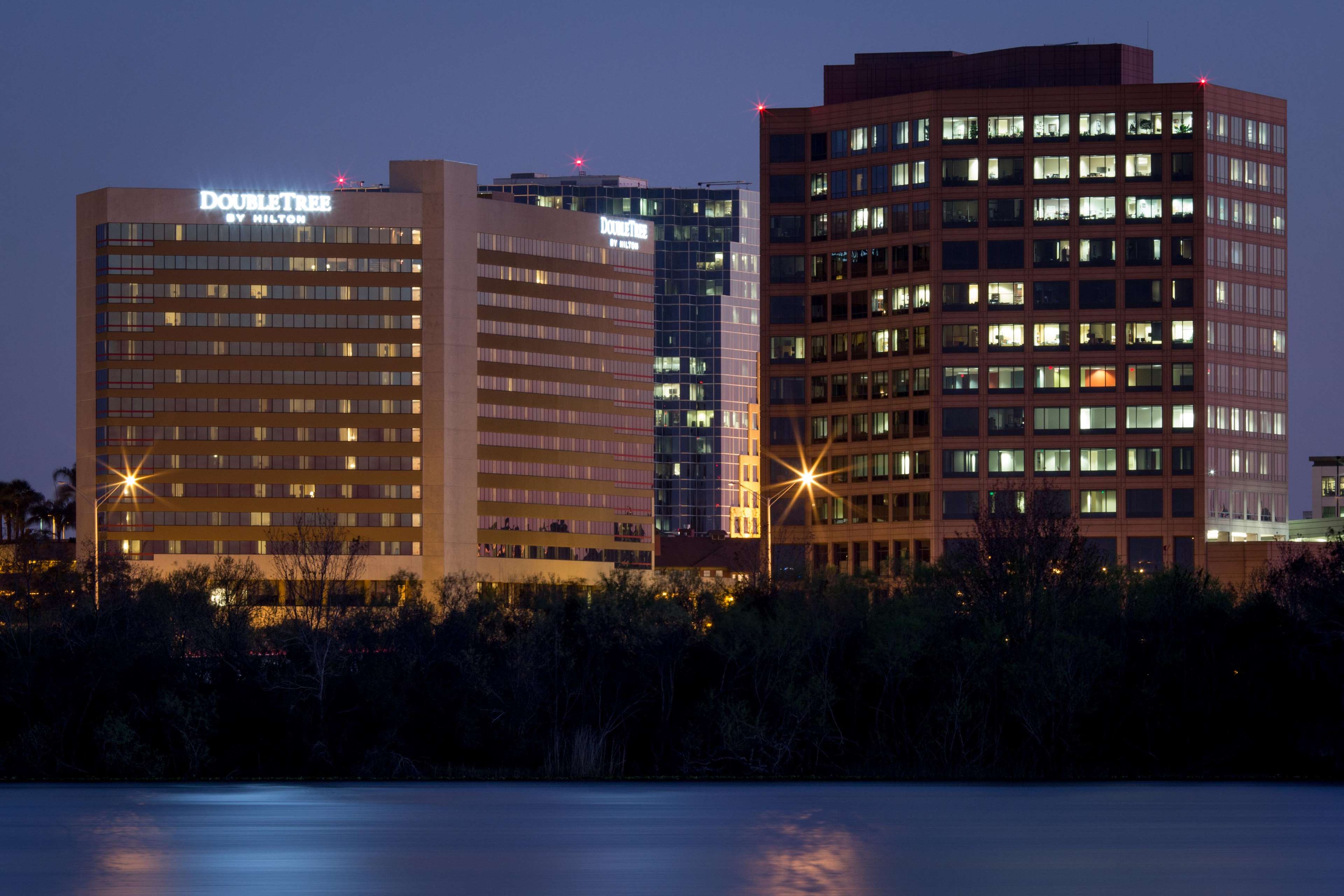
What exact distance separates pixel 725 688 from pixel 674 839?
2889 cm

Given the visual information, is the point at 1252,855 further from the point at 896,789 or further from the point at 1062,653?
the point at 1062,653

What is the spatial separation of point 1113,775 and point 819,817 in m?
23.3

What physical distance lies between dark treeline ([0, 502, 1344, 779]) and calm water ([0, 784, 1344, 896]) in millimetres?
5339

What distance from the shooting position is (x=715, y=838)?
5884cm

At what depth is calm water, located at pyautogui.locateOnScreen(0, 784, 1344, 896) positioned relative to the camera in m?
49.2

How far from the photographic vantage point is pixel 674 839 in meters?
59.1

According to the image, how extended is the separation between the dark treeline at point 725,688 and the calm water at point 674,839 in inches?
210

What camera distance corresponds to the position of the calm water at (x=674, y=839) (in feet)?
161

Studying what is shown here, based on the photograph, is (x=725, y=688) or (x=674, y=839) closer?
(x=674, y=839)

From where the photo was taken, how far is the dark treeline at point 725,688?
84875 mm

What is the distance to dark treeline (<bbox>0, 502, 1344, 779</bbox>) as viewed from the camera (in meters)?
84.9

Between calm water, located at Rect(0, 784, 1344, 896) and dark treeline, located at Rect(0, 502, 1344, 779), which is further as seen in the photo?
dark treeline, located at Rect(0, 502, 1344, 779)

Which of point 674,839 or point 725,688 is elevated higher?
point 725,688

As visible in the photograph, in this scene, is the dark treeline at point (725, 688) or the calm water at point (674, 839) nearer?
the calm water at point (674, 839)
